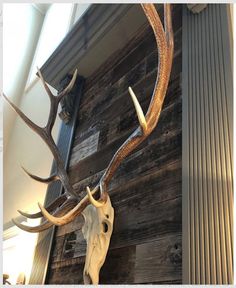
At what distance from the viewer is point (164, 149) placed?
1504mm

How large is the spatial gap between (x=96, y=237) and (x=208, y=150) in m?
0.61

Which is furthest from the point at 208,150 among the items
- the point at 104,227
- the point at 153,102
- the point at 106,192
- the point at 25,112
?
the point at 25,112

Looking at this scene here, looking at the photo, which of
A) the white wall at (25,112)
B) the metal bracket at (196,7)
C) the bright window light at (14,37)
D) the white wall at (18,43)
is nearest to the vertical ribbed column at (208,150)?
the metal bracket at (196,7)

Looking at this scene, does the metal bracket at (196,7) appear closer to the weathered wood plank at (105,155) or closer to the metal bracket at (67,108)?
the weathered wood plank at (105,155)

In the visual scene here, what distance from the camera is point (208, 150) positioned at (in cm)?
122

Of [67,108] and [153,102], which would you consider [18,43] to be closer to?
[67,108]

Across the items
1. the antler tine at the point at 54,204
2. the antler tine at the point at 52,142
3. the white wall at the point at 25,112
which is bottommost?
the white wall at the point at 25,112

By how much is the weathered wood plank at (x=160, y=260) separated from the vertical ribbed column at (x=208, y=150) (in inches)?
3.2

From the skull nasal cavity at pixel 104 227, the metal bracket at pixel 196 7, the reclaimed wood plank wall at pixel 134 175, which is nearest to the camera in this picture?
the reclaimed wood plank wall at pixel 134 175

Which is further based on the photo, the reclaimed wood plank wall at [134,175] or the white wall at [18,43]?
the white wall at [18,43]

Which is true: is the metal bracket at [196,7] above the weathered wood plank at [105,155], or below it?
above

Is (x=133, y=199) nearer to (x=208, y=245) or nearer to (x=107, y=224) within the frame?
(x=107, y=224)

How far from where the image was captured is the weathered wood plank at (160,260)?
3.83 feet

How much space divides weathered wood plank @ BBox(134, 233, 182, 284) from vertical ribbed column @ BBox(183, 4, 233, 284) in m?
0.08
